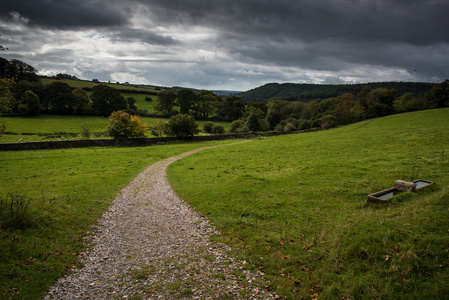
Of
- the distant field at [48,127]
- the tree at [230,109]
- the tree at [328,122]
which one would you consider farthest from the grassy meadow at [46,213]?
the tree at [230,109]

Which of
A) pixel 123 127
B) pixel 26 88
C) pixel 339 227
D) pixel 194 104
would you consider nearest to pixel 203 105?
pixel 194 104

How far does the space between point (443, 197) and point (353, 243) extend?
18.3ft

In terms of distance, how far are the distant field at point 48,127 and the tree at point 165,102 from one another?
79.2 feet

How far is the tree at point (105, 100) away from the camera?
81688mm

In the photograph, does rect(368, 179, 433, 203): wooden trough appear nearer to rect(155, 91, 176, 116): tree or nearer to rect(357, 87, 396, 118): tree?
rect(357, 87, 396, 118): tree

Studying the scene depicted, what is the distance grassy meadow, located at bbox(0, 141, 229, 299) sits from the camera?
7543 millimetres

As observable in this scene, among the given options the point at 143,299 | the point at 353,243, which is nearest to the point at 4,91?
the point at 143,299

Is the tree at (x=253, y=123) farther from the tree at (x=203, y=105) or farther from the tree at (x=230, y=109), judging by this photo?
the tree at (x=203, y=105)

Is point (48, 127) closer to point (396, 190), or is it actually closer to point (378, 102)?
point (396, 190)

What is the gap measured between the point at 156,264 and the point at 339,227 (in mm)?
7941

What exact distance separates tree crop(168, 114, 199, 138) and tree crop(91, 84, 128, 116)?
43.8 m

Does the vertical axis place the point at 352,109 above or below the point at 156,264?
above

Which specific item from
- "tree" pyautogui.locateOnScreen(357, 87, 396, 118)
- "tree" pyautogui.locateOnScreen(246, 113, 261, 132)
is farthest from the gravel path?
"tree" pyautogui.locateOnScreen(357, 87, 396, 118)

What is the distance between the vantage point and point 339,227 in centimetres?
973
